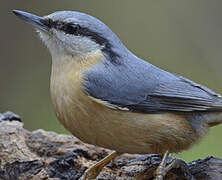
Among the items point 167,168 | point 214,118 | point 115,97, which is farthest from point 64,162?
point 214,118

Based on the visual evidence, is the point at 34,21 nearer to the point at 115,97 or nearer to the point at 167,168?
the point at 115,97

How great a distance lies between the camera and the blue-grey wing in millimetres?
4082

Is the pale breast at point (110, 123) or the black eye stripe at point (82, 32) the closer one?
the pale breast at point (110, 123)

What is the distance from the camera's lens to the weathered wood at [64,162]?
436 cm

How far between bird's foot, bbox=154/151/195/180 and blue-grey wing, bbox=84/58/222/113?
539 millimetres

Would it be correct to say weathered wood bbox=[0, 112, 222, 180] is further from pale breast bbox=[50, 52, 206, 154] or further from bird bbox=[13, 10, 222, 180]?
pale breast bbox=[50, 52, 206, 154]

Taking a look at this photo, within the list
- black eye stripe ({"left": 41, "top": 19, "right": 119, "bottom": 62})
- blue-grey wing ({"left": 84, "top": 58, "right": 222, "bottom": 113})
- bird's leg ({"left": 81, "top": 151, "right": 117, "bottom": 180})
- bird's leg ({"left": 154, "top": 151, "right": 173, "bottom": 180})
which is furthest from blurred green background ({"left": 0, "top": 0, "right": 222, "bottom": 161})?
bird's leg ({"left": 154, "top": 151, "right": 173, "bottom": 180})

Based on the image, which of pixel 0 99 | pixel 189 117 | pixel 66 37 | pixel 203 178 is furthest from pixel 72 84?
pixel 0 99

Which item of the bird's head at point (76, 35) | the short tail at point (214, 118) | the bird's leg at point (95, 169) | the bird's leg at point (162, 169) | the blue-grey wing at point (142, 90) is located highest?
the bird's head at point (76, 35)

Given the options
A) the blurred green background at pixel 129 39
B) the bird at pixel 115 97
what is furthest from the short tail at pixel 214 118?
the blurred green background at pixel 129 39

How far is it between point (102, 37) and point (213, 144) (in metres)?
3.12

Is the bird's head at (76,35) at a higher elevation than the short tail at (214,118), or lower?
higher

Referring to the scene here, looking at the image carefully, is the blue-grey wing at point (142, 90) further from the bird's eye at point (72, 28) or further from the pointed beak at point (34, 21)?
the pointed beak at point (34, 21)

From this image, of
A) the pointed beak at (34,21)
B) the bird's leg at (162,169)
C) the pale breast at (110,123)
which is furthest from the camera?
the pointed beak at (34,21)
